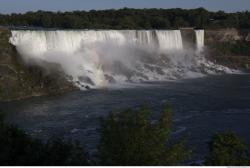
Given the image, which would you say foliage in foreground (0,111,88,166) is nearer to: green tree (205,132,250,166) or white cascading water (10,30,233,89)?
green tree (205,132,250,166)

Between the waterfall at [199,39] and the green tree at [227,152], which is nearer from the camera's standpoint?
the green tree at [227,152]

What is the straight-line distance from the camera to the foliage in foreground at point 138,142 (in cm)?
873

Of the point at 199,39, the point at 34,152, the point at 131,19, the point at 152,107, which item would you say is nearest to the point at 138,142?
the point at 34,152

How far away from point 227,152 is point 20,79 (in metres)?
20.5

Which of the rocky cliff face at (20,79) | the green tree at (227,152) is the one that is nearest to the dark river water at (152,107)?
the rocky cliff face at (20,79)

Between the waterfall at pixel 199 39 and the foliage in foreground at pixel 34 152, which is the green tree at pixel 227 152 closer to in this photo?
the foliage in foreground at pixel 34 152

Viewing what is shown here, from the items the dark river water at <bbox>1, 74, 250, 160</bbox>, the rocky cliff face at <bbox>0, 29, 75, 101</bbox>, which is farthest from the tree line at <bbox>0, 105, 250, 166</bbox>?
the rocky cliff face at <bbox>0, 29, 75, 101</bbox>

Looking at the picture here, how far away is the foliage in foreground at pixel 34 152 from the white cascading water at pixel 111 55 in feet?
67.6

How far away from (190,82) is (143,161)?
27.3 meters

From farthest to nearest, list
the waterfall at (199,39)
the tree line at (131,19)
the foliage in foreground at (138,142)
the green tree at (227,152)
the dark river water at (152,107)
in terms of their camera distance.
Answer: the tree line at (131,19)
the waterfall at (199,39)
the dark river water at (152,107)
the green tree at (227,152)
the foliage in foreground at (138,142)

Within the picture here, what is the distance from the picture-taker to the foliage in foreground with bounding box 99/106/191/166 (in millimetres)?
8727

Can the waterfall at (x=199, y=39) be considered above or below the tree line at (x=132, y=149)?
below

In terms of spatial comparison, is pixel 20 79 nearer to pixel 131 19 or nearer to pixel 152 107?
pixel 152 107

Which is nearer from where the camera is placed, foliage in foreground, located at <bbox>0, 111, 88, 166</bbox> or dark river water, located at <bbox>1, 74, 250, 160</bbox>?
foliage in foreground, located at <bbox>0, 111, 88, 166</bbox>
